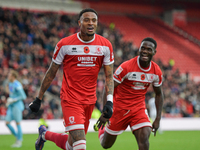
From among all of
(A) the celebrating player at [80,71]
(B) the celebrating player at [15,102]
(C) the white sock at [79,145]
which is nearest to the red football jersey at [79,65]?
(A) the celebrating player at [80,71]

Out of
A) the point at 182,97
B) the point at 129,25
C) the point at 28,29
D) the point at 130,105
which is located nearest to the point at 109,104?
the point at 130,105

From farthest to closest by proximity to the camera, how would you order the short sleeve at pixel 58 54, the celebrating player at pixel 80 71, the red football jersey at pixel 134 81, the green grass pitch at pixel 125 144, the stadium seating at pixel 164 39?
the stadium seating at pixel 164 39 → the green grass pitch at pixel 125 144 → the red football jersey at pixel 134 81 → the short sleeve at pixel 58 54 → the celebrating player at pixel 80 71

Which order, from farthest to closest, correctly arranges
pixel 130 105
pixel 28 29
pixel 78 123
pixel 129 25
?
pixel 129 25 → pixel 28 29 → pixel 130 105 → pixel 78 123

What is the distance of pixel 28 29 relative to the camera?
67.2 ft

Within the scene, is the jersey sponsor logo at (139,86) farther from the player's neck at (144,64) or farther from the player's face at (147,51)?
the player's face at (147,51)

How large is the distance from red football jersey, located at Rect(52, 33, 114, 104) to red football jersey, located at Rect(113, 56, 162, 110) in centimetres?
140

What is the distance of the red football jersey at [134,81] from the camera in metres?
6.88

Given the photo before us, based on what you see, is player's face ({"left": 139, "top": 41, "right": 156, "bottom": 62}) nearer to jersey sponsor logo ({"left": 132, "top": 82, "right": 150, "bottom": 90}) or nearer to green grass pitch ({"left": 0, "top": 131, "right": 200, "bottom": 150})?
jersey sponsor logo ({"left": 132, "top": 82, "right": 150, "bottom": 90})

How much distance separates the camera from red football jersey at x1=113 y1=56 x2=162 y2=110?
688cm

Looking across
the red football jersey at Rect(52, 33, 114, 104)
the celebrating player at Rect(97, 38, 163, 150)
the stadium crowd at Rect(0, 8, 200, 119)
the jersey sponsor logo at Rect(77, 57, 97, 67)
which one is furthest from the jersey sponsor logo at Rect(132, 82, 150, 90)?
the stadium crowd at Rect(0, 8, 200, 119)

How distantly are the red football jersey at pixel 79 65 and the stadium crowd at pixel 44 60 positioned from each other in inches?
420

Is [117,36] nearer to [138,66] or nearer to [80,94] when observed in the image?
[138,66]

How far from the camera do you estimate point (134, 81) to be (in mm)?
6887

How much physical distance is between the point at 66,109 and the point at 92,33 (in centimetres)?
125
